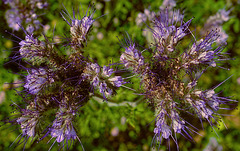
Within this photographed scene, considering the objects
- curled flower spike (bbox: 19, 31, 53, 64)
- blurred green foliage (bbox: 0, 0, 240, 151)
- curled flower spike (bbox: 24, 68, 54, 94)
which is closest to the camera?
curled flower spike (bbox: 24, 68, 54, 94)

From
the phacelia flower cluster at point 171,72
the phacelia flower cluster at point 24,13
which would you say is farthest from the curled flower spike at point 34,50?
the phacelia flower cluster at point 24,13

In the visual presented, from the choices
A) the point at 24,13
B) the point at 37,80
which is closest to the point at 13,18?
the point at 24,13

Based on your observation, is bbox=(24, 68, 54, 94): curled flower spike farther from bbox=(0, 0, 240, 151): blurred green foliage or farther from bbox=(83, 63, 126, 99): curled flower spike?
bbox=(0, 0, 240, 151): blurred green foliage

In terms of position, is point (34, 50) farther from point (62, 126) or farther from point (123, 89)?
point (123, 89)

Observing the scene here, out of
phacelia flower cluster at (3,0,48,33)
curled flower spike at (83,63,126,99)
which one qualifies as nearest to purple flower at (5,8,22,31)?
phacelia flower cluster at (3,0,48,33)

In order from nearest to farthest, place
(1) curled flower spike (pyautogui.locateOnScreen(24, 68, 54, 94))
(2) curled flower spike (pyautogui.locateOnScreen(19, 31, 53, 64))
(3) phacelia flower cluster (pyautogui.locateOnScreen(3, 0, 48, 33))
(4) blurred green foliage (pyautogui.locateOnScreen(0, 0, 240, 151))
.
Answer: (1) curled flower spike (pyautogui.locateOnScreen(24, 68, 54, 94)) < (2) curled flower spike (pyautogui.locateOnScreen(19, 31, 53, 64)) < (4) blurred green foliage (pyautogui.locateOnScreen(0, 0, 240, 151)) < (3) phacelia flower cluster (pyautogui.locateOnScreen(3, 0, 48, 33))

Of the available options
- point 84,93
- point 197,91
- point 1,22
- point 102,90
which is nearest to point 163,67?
point 197,91
